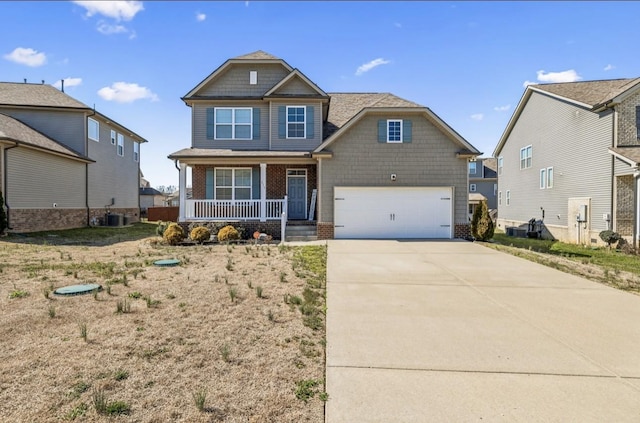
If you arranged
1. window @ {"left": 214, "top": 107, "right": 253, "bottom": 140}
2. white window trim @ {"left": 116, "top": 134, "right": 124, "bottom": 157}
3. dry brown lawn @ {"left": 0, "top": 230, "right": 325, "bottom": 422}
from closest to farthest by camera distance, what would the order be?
dry brown lawn @ {"left": 0, "top": 230, "right": 325, "bottom": 422}, window @ {"left": 214, "top": 107, "right": 253, "bottom": 140}, white window trim @ {"left": 116, "top": 134, "right": 124, "bottom": 157}

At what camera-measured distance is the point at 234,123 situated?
52.4 feet

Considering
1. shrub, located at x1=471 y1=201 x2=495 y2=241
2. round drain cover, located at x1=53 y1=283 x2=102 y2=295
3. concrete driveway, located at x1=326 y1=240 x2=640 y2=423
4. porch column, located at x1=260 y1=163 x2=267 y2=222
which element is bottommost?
concrete driveway, located at x1=326 y1=240 x2=640 y2=423

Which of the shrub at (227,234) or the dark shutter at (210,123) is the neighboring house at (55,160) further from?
the shrub at (227,234)

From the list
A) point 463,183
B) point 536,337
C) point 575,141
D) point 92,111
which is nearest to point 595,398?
point 536,337

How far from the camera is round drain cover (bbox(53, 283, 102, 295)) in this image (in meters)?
5.81

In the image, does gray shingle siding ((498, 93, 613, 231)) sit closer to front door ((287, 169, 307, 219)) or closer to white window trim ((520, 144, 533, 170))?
white window trim ((520, 144, 533, 170))

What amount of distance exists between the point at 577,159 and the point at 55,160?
26694mm

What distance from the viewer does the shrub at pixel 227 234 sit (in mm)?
12953

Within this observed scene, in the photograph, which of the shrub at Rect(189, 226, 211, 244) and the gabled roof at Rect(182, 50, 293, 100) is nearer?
the shrub at Rect(189, 226, 211, 244)

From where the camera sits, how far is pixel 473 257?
10.1m

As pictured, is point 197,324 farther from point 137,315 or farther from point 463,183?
point 463,183

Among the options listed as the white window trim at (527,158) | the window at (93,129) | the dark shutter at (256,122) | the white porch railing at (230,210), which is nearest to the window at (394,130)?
the white porch railing at (230,210)

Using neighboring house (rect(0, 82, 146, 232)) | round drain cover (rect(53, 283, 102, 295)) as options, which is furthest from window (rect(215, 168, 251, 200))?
round drain cover (rect(53, 283, 102, 295))

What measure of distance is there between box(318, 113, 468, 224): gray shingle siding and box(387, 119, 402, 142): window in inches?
8.4
